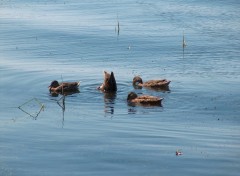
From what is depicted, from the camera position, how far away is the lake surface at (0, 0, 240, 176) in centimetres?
1273

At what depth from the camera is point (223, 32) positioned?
27.6 metres

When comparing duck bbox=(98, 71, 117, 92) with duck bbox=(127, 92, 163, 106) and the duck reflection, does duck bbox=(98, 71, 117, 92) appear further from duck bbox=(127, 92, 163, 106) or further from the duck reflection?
duck bbox=(127, 92, 163, 106)

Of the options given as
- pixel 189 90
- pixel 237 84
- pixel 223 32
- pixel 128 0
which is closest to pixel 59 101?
pixel 189 90

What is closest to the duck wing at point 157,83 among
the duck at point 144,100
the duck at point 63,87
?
the duck at point 144,100

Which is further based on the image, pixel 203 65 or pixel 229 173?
pixel 203 65

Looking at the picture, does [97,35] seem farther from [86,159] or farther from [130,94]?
[86,159]

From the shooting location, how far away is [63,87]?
18.5 metres

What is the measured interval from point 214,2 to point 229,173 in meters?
24.7

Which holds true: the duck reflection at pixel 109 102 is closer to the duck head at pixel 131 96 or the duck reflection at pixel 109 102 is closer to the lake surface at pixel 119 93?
the lake surface at pixel 119 93

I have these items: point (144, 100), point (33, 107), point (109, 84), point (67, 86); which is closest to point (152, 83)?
point (109, 84)

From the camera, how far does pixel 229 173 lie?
11922 mm

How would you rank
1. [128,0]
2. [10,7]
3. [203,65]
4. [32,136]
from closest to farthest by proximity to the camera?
[32,136], [203,65], [10,7], [128,0]

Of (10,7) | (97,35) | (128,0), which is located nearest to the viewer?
(97,35)

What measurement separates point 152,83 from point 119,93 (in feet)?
3.11
